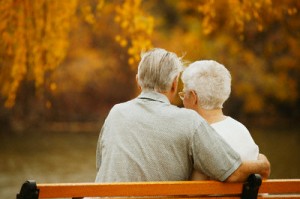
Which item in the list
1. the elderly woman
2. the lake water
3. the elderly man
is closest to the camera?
the elderly man

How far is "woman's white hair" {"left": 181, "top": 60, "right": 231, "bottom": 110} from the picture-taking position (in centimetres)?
339

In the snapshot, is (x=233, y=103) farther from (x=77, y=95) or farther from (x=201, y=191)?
(x=201, y=191)

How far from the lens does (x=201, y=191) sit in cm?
308

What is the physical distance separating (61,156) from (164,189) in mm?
12959

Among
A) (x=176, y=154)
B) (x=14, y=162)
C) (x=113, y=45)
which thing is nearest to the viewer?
(x=176, y=154)

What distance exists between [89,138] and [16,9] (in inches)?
528

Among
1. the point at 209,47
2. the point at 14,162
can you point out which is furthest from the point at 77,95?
the point at 14,162

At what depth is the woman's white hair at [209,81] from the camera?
3.39 meters

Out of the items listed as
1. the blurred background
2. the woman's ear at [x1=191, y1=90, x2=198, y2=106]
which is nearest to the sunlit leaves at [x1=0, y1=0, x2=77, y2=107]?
the woman's ear at [x1=191, y1=90, x2=198, y2=106]

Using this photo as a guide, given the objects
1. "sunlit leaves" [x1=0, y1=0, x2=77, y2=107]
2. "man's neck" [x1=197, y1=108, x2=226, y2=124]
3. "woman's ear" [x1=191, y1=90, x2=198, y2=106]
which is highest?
"woman's ear" [x1=191, y1=90, x2=198, y2=106]

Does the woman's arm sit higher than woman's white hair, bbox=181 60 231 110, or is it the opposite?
woman's white hair, bbox=181 60 231 110

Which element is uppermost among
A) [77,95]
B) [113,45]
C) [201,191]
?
[201,191]

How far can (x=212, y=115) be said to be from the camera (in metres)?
3.45

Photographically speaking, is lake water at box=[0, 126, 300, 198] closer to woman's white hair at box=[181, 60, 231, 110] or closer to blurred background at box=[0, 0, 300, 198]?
blurred background at box=[0, 0, 300, 198]
